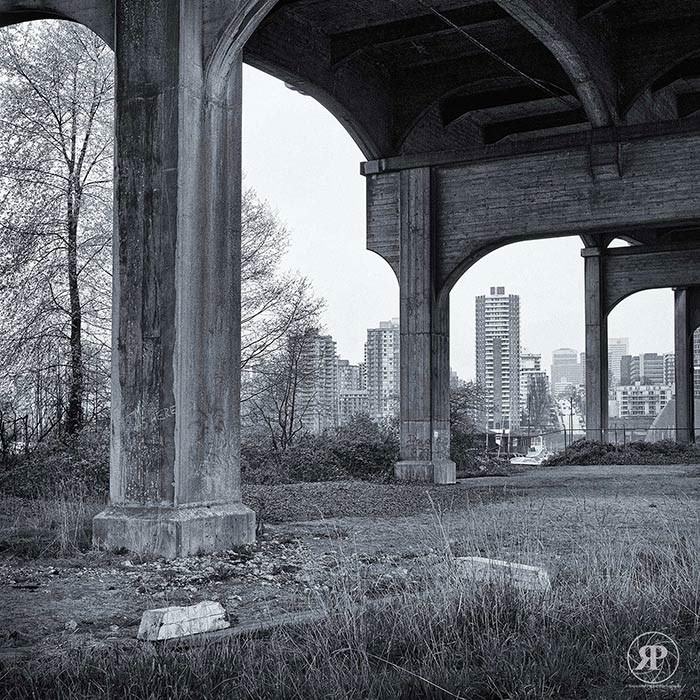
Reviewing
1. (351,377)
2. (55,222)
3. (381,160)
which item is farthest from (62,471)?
(351,377)

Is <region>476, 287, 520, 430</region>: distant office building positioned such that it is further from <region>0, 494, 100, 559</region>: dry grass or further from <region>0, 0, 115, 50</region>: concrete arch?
<region>0, 0, 115, 50</region>: concrete arch

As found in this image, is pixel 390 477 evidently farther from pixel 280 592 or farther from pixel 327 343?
pixel 280 592

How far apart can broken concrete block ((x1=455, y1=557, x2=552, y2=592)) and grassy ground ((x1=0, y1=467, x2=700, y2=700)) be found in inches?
3.9

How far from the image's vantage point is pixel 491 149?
20.5 m

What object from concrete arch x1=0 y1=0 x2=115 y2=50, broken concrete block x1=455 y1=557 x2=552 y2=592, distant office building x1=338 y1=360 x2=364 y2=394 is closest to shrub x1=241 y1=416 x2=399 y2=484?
concrete arch x1=0 y1=0 x2=115 y2=50

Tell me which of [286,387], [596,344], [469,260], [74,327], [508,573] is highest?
[469,260]

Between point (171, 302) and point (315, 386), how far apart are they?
64.6ft

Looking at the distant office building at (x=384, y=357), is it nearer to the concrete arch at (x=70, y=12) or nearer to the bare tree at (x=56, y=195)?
the bare tree at (x=56, y=195)

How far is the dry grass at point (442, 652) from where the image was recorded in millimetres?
4723

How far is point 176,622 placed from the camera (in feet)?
19.3

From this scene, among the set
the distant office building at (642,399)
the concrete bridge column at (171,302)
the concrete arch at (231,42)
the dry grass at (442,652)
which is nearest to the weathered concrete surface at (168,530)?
the concrete bridge column at (171,302)

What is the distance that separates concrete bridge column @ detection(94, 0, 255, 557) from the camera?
32.8ft

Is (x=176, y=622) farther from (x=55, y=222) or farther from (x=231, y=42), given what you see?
(x=55, y=222)

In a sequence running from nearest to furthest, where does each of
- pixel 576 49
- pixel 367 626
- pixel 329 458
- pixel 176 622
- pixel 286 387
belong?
pixel 367 626
pixel 176 622
pixel 576 49
pixel 329 458
pixel 286 387
